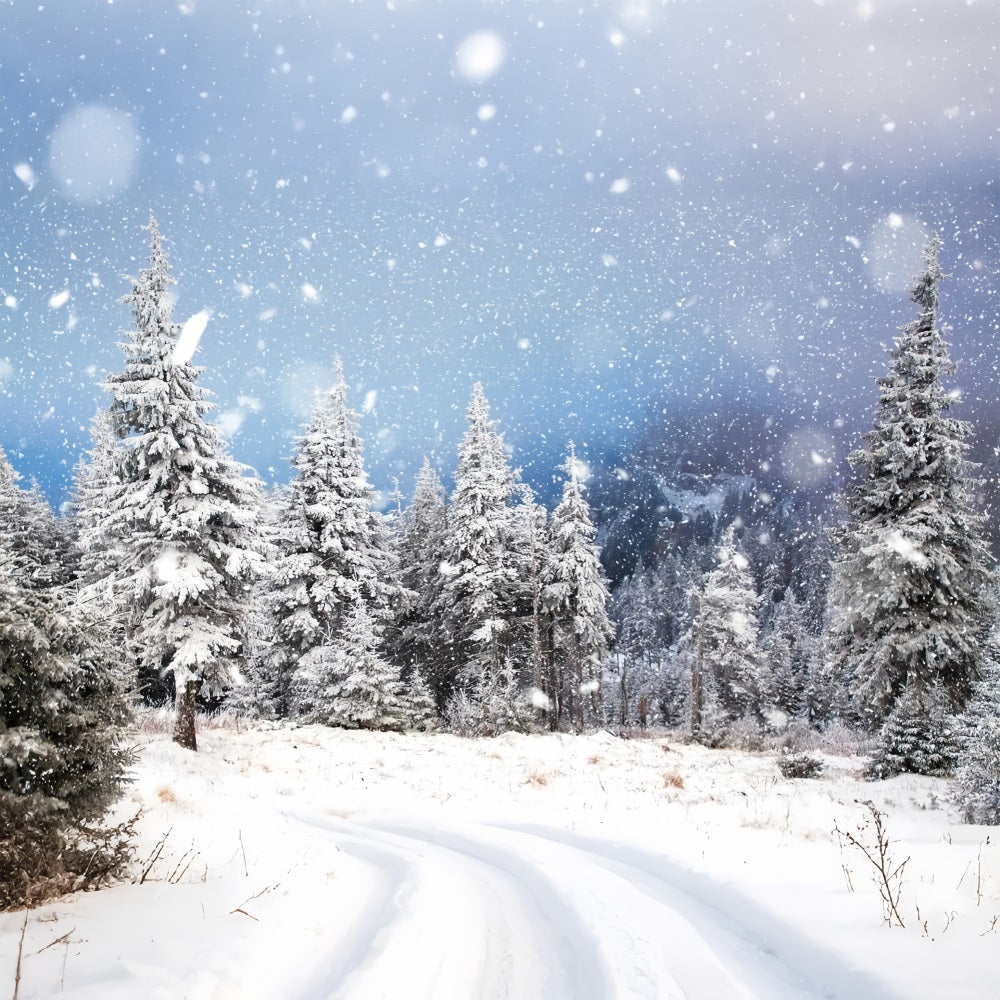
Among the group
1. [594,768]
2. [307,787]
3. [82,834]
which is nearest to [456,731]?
[594,768]

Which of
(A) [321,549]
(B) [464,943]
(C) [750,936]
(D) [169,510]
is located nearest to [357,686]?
(A) [321,549]

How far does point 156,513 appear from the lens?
51.7ft

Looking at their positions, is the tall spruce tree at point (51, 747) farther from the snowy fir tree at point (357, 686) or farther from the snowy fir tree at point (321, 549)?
the snowy fir tree at point (321, 549)

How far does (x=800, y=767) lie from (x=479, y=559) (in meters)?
15.0

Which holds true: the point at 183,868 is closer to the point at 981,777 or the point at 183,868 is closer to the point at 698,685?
the point at 981,777

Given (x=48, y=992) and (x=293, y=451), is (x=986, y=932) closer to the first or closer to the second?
(x=48, y=992)

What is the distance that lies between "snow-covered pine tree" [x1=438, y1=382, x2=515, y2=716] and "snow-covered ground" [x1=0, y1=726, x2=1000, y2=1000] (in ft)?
53.2

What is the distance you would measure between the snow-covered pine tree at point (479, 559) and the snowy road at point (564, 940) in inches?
777

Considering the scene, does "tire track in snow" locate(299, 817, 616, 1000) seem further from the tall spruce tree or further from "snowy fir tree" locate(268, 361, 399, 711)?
"snowy fir tree" locate(268, 361, 399, 711)

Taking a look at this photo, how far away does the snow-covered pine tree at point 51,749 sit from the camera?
14.6ft

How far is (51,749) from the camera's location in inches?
176

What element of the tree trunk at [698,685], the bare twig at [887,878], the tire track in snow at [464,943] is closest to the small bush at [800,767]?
the bare twig at [887,878]

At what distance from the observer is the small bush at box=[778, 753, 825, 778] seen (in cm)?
1748

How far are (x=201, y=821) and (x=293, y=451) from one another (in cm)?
2103
